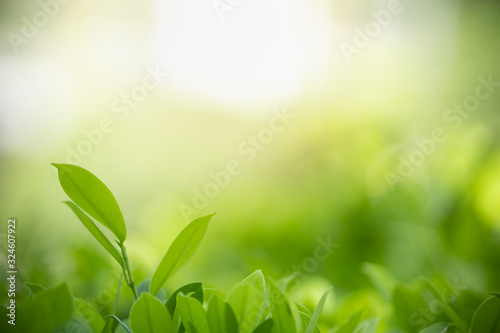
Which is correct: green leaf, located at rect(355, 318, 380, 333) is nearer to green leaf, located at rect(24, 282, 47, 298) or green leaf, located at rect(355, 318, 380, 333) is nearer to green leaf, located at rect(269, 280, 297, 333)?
green leaf, located at rect(269, 280, 297, 333)

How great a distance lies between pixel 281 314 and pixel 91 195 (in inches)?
5.7

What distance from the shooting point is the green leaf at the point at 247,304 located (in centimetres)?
26

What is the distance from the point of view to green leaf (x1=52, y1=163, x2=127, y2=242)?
10.8 inches

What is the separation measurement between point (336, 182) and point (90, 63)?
55.1 inches

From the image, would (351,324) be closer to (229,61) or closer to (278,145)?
(278,145)

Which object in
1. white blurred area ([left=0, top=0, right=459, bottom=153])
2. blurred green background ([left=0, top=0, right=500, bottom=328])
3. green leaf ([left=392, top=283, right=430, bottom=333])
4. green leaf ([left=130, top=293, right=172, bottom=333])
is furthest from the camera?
white blurred area ([left=0, top=0, right=459, bottom=153])

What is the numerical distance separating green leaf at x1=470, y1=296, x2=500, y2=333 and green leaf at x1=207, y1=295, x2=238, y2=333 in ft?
0.55

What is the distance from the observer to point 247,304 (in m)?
0.26

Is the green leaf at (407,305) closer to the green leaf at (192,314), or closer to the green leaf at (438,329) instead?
the green leaf at (438,329)

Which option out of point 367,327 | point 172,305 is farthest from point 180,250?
point 367,327

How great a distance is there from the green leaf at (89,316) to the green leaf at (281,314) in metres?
0.14

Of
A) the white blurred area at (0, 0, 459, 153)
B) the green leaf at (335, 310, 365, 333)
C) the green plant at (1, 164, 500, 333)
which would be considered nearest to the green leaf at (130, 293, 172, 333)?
the green plant at (1, 164, 500, 333)

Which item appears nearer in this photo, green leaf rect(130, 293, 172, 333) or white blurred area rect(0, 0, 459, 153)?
green leaf rect(130, 293, 172, 333)

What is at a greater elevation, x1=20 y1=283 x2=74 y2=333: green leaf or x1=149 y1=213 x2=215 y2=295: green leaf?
x1=20 y1=283 x2=74 y2=333: green leaf
